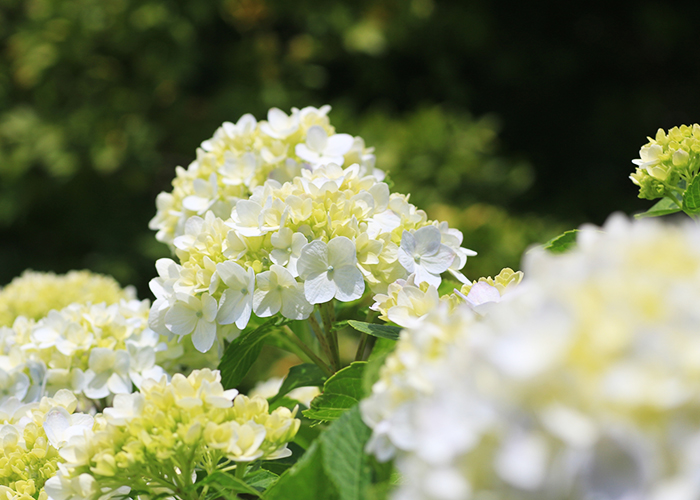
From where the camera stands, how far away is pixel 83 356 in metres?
0.73

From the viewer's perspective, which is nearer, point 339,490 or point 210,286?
point 339,490

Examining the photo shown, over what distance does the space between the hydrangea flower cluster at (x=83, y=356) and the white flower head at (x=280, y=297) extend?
0.64 feet

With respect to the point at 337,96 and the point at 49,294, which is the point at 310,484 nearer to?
the point at 49,294

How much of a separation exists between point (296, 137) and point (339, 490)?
0.52 metres

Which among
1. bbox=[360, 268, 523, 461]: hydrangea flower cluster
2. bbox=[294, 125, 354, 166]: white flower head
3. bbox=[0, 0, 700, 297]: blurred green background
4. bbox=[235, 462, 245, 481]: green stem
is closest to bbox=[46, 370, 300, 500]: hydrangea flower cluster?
bbox=[235, 462, 245, 481]: green stem

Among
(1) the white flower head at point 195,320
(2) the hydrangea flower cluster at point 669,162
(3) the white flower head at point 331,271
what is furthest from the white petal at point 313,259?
(2) the hydrangea flower cluster at point 669,162

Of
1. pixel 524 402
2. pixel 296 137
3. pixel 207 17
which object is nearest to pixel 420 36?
pixel 207 17

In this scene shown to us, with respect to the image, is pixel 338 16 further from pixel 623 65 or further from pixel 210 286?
pixel 210 286

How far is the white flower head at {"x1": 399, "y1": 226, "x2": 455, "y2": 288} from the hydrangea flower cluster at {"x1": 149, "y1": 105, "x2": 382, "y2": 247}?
0.63 feet

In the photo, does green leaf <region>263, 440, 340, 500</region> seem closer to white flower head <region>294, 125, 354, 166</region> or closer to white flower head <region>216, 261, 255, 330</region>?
white flower head <region>216, 261, 255, 330</region>

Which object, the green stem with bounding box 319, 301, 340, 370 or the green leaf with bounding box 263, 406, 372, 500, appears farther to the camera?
the green stem with bounding box 319, 301, 340, 370

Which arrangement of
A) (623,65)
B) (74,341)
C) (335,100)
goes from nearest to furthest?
(74,341)
(335,100)
(623,65)

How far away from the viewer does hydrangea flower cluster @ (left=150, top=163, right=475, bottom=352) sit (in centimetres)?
57

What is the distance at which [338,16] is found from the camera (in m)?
3.93
